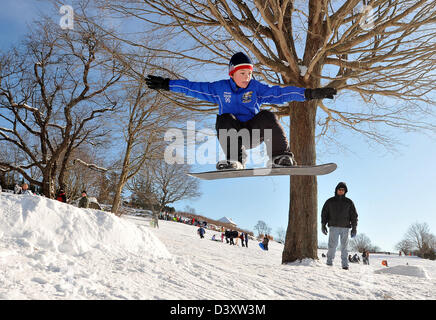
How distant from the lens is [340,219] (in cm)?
561

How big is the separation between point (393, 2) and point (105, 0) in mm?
5485

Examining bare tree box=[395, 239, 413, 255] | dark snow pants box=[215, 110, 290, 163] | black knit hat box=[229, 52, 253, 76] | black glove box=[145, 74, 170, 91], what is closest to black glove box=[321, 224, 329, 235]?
dark snow pants box=[215, 110, 290, 163]

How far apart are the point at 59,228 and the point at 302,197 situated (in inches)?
175

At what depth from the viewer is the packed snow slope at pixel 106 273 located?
2545 millimetres

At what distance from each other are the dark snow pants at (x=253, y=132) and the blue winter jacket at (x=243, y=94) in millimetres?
112

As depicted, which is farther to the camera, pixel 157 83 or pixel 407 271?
pixel 407 271

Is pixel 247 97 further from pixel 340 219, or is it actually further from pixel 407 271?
pixel 407 271

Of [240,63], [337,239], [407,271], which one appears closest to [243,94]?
[240,63]

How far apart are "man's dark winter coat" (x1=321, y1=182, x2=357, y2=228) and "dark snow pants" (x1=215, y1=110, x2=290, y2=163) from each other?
272 cm

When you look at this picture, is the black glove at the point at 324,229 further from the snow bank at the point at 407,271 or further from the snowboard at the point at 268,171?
A: the snowboard at the point at 268,171

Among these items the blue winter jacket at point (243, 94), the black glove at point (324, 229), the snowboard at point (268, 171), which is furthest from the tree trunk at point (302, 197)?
the blue winter jacket at point (243, 94)

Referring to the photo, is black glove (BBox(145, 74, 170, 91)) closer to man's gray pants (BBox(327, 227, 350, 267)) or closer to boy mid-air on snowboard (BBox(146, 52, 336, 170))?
boy mid-air on snowboard (BBox(146, 52, 336, 170))
